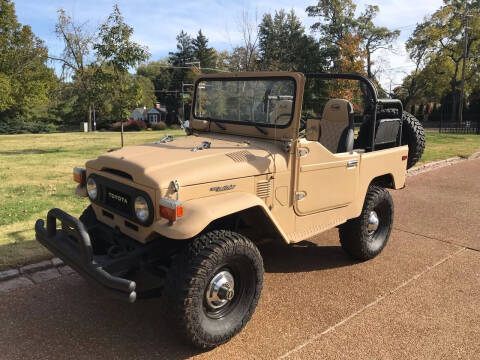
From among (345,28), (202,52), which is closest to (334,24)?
(345,28)

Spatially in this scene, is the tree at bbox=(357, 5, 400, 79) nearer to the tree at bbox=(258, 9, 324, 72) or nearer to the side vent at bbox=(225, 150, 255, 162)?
the tree at bbox=(258, 9, 324, 72)

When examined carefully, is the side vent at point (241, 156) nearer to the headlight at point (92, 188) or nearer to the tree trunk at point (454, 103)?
the headlight at point (92, 188)

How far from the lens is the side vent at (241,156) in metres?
3.13

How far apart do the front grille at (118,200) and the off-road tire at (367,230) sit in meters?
2.38

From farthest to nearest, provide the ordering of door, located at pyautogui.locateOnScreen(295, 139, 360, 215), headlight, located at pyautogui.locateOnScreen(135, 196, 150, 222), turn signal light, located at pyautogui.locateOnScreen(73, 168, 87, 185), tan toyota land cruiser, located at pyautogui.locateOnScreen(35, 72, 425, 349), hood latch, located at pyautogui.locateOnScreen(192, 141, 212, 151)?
1. turn signal light, located at pyautogui.locateOnScreen(73, 168, 87, 185)
2. door, located at pyautogui.locateOnScreen(295, 139, 360, 215)
3. hood latch, located at pyautogui.locateOnScreen(192, 141, 212, 151)
4. headlight, located at pyautogui.locateOnScreen(135, 196, 150, 222)
5. tan toyota land cruiser, located at pyautogui.locateOnScreen(35, 72, 425, 349)

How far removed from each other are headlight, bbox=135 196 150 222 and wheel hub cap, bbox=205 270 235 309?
2.19 ft

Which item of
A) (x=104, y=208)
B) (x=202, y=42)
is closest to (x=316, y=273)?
(x=104, y=208)

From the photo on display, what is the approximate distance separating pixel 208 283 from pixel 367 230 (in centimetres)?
225

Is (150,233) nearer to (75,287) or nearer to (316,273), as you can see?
(75,287)

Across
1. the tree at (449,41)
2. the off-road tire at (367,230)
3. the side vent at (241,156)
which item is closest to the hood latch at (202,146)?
the side vent at (241,156)

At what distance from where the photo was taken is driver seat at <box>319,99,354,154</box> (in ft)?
14.6

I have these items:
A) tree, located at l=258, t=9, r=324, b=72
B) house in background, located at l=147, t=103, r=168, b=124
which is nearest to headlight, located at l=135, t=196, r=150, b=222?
tree, located at l=258, t=9, r=324, b=72

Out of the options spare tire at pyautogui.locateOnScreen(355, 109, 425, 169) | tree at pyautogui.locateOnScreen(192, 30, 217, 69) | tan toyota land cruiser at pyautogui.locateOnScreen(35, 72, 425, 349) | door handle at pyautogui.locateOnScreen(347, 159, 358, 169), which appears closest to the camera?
tan toyota land cruiser at pyautogui.locateOnScreen(35, 72, 425, 349)

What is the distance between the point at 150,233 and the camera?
2.89 meters
